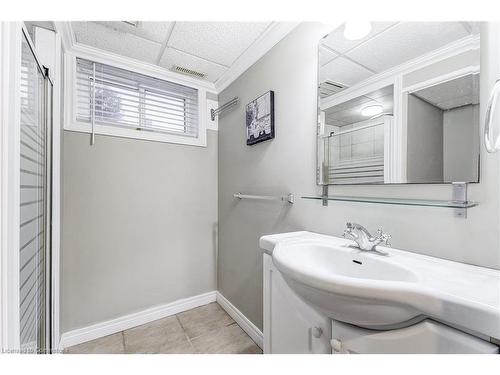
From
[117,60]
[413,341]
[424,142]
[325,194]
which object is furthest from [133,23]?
[413,341]

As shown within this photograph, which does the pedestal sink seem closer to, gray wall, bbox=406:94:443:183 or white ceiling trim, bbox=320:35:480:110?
gray wall, bbox=406:94:443:183

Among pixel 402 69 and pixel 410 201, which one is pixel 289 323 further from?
pixel 402 69

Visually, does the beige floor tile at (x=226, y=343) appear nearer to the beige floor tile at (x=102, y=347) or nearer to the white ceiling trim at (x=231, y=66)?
the beige floor tile at (x=102, y=347)

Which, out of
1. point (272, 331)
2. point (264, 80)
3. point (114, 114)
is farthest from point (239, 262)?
point (114, 114)

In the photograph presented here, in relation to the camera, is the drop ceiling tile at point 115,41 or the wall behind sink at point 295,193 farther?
the drop ceiling tile at point 115,41

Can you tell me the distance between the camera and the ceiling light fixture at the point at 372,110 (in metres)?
0.92

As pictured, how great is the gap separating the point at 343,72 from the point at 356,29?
0.18 meters

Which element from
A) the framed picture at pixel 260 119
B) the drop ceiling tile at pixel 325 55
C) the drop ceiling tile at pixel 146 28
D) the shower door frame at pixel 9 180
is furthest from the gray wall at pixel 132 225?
the drop ceiling tile at pixel 325 55

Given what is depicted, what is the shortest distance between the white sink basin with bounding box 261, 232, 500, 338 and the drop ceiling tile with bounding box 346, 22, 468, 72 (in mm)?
764

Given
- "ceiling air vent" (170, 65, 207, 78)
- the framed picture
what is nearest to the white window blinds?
"ceiling air vent" (170, 65, 207, 78)

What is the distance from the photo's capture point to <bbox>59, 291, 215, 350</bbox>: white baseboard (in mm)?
1496

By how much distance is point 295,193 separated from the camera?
129 cm

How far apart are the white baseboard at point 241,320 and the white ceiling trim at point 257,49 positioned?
195cm

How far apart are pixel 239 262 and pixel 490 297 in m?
1.48
